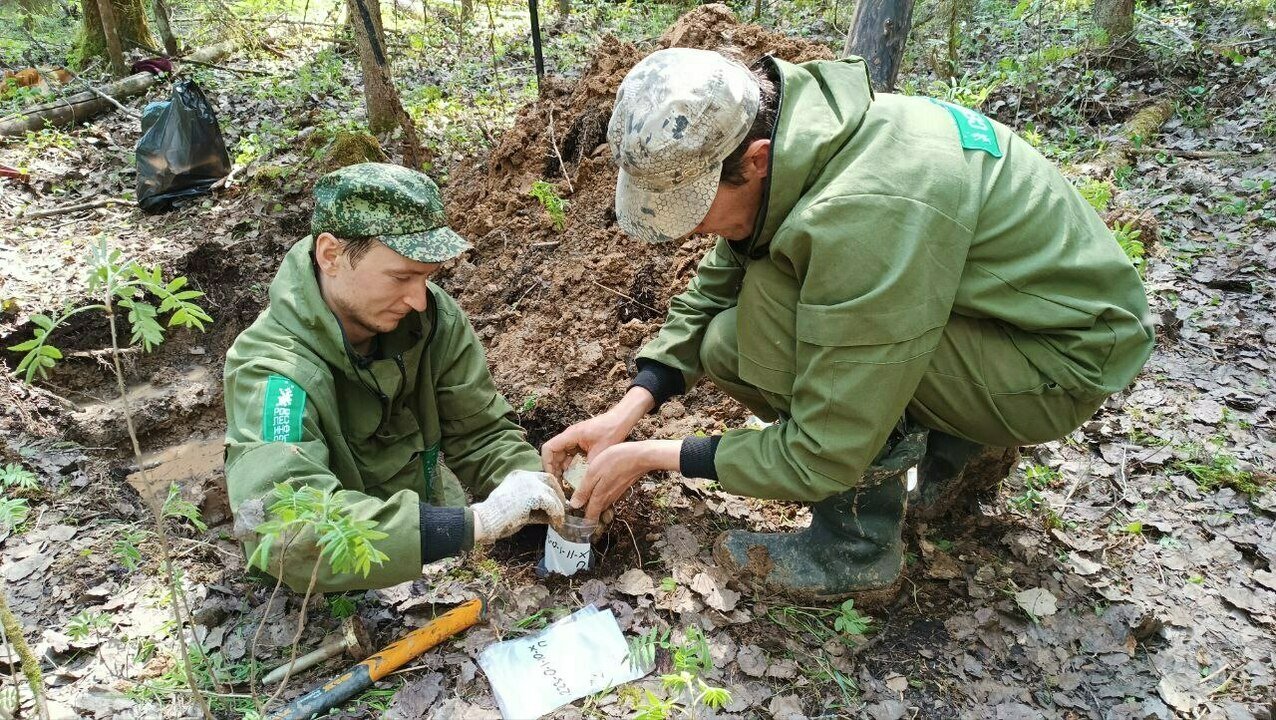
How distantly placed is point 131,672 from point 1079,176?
5.55 metres

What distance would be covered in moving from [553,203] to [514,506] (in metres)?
2.40

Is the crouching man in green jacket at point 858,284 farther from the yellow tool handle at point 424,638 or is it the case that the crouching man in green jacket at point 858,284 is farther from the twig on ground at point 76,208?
the twig on ground at point 76,208

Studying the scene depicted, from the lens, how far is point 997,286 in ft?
6.74

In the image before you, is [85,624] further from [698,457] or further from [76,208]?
[76,208]

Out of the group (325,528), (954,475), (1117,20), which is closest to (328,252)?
(325,528)

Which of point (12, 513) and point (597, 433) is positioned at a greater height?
point (597, 433)

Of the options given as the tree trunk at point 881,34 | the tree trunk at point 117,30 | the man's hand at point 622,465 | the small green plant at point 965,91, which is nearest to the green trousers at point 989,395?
the man's hand at point 622,465

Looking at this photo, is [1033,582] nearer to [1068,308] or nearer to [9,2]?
[1068,308]

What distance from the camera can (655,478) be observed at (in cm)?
296

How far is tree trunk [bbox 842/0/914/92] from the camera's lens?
13.8ft

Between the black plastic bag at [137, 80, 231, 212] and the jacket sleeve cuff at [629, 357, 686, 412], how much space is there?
4291 mm

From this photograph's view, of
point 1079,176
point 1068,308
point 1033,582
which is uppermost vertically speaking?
point 1068,308

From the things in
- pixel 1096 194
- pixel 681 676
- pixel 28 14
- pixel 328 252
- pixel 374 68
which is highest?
pixel 28 14

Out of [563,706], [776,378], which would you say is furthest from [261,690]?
[776,378]
